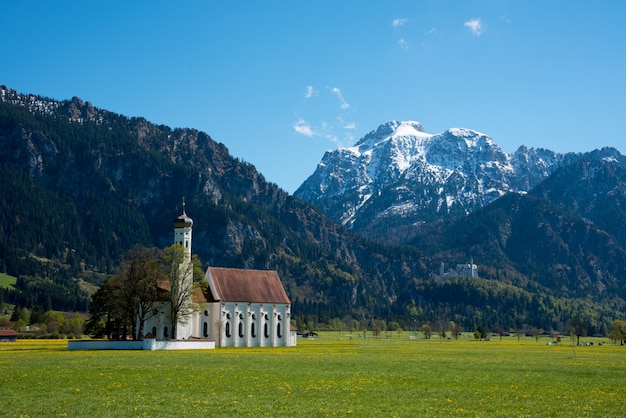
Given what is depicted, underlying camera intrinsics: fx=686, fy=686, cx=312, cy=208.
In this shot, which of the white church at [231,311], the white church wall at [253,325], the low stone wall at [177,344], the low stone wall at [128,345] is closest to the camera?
the low stone wall at [177,344]

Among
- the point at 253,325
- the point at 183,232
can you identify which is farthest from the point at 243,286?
the point at 183,232

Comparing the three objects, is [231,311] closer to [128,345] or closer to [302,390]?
[128,345]

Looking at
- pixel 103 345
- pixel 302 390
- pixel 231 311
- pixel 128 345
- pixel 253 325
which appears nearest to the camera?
pixel 302 390

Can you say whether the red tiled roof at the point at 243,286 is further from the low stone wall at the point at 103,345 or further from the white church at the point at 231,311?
the low stone wall at the point at 103,345

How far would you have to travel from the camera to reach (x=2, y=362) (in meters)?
60.6

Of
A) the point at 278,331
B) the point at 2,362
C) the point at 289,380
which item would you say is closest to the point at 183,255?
the point at 278,331

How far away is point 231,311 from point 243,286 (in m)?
6.52

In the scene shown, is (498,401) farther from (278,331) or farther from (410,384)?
(278,331)

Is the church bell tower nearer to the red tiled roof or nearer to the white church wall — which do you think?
the red tiled roof

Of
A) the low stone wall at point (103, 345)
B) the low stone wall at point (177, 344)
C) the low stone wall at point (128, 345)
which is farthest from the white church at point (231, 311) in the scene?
the low stone wall at point (103, 345)

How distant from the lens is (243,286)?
124625 millimetres

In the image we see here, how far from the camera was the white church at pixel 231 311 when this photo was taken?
107250 mm

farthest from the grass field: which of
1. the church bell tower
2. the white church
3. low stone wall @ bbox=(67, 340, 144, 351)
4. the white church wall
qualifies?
the church bell tower

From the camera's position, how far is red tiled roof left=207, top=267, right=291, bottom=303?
394 feet
